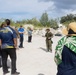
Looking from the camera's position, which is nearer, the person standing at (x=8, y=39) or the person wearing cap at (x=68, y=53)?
the person wearing cap at (x=68, y=53)

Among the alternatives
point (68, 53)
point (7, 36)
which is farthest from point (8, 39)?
point (68, 53)

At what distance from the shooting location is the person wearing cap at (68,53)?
509 centimetres

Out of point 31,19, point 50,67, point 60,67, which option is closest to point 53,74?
point 50,67

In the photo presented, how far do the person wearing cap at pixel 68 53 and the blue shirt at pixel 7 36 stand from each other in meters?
4.63

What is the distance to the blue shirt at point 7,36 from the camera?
32.1 feet

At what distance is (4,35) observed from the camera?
9.84 metres

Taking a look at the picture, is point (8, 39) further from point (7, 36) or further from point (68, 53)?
point (68, 53)

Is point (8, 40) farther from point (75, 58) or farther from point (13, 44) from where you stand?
point (75, 58)

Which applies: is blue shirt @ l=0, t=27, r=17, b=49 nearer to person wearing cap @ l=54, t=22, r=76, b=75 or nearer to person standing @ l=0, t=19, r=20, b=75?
person standing @ l=0, t=19, r=20, b=75

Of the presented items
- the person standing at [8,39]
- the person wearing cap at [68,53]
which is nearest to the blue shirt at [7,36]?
the person standing at [8,39]

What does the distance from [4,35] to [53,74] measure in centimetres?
226

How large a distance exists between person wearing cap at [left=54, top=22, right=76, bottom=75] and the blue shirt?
15.2 feet

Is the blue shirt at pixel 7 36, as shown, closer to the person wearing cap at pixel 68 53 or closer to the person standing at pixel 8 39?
the person standing at pixel 8 39

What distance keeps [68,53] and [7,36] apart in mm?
4929
